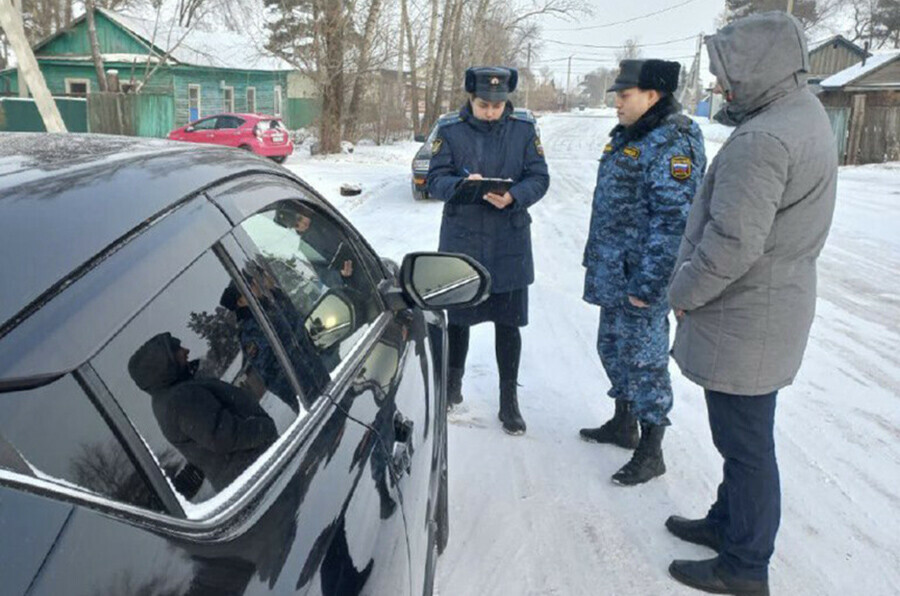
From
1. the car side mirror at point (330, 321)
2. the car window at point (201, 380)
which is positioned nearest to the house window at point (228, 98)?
the car side mirror at point (330, 321)

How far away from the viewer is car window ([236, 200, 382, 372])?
175 centimetres

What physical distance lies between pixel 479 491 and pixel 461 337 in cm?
99

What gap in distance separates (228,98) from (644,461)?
123 ft

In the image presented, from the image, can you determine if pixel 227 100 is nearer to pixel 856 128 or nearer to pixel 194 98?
pixel 194 98

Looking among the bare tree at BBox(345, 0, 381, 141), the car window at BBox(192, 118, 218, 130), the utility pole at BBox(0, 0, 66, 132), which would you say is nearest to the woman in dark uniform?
the utility pole at BBox(0, 0, 66, 132)

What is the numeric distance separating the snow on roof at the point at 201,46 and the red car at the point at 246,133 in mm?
9208

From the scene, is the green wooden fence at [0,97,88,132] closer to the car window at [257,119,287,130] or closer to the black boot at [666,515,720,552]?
the car window at [257,119,287,130]

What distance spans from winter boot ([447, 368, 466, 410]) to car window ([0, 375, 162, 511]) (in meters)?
3.28

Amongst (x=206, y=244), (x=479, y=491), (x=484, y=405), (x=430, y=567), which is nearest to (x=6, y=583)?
(x=206, y=244)

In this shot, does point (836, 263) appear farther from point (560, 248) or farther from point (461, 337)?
point (461, 337)

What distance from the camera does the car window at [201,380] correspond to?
3.60ft

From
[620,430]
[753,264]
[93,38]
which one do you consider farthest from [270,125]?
[753,264]

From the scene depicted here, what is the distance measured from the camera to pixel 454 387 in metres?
4.32

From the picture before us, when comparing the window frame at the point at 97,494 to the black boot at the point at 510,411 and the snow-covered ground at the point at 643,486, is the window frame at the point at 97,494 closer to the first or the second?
the snow-covered ground at the point at 643,486
